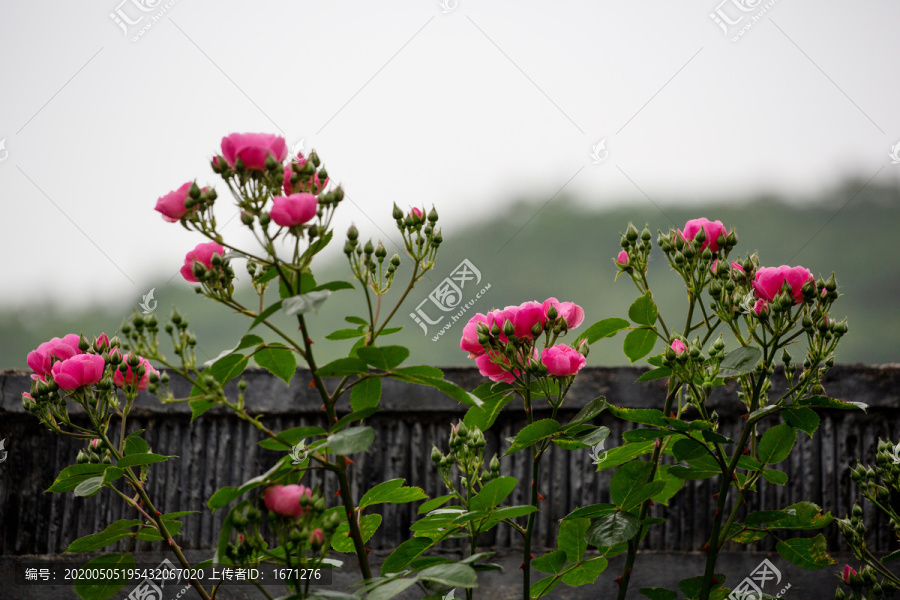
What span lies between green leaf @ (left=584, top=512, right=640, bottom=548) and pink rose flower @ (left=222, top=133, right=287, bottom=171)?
0.71 meters

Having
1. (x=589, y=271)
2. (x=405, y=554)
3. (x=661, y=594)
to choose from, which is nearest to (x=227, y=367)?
(x=405, y=554)

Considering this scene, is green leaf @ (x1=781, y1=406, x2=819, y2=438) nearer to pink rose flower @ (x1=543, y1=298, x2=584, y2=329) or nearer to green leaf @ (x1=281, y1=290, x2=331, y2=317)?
pink rose flower @ (x1=543, y1=298, x2=584, y2=329)

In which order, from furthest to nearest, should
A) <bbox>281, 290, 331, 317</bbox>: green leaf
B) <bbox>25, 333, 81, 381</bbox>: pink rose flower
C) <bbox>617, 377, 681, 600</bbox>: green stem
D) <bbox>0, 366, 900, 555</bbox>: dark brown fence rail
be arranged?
<bbox>0, 366, 900, 555</bbox>: dark brown fence rail → <bbox>25, 333, 81, 381</bbox>: pink rose flower → <bbox>617, 377, 681, 600</bbox>: green stem → <bbox>281, 290, 331, 317</bbox>: green leaf

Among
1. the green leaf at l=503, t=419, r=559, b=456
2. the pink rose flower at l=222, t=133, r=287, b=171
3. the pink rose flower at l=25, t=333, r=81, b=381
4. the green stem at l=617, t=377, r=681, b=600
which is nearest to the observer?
the pink rose flower at l=222, t=133, r=287, b=171

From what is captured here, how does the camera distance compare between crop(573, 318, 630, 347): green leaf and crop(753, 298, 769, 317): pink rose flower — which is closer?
crop(753, 298, 769, 317): pink rose flower

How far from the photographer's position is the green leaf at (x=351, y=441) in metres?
0.81

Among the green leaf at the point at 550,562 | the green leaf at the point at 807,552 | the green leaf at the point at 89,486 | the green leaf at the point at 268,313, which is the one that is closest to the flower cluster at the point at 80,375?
the green leaf at the point at 89,486

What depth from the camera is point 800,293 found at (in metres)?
1.05

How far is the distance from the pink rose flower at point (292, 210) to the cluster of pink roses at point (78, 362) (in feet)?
1.33

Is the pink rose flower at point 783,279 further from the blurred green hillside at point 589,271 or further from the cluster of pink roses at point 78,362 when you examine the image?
the cluster of pink roses at point 78,362

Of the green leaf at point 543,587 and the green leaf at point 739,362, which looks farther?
the green leaf at point 543,587

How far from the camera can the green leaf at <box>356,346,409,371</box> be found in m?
0.88

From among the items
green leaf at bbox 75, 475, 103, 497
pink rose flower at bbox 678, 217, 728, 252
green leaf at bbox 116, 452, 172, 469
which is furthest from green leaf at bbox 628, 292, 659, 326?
green leaf at bbox 75, 475, 103, 497

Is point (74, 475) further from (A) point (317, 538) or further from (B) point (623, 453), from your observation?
(B) point (623, 453)
